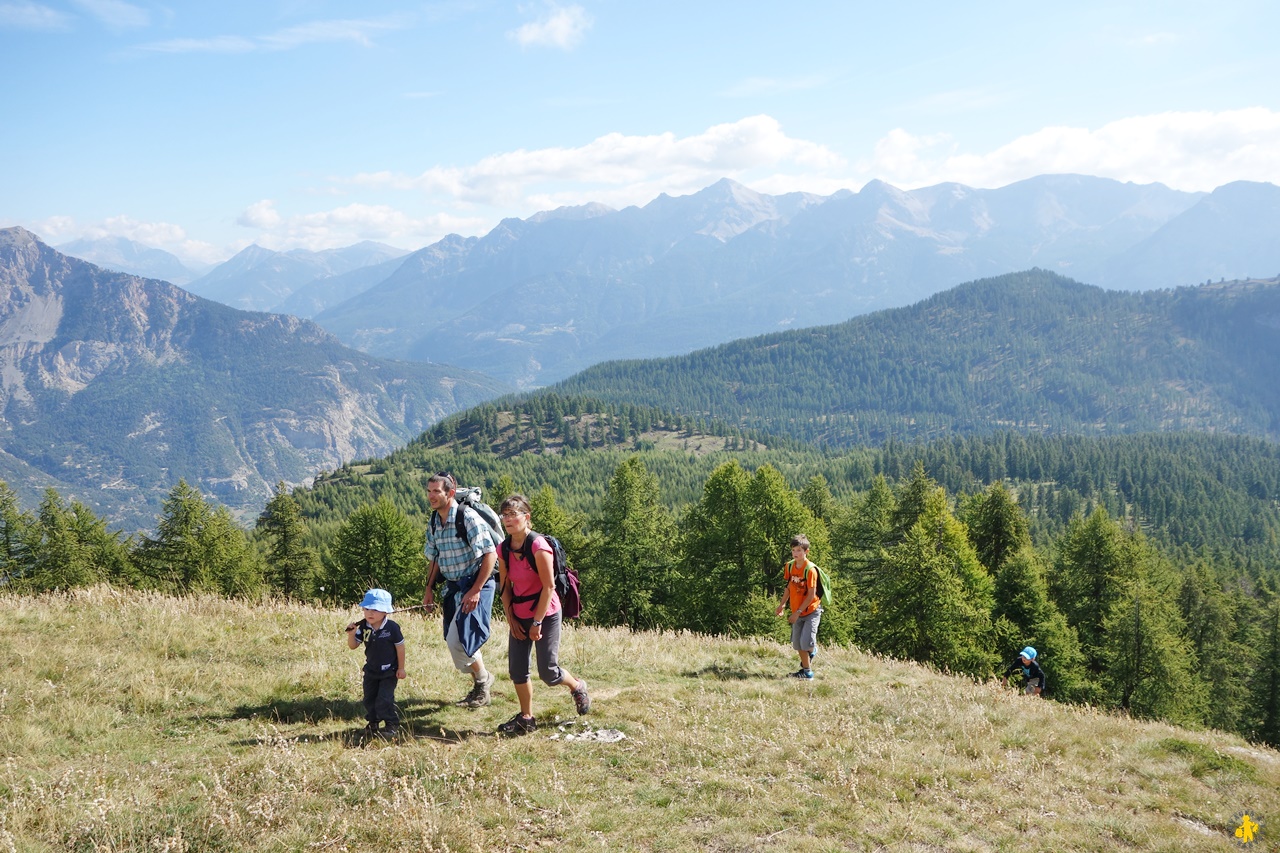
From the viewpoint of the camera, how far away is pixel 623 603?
35812 millimetres

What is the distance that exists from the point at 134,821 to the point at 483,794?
3.11 metres

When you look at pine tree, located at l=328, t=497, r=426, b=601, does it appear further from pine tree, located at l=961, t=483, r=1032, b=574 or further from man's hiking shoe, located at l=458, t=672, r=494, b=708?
man's hiking shoe, located at l=458, t=672, r=494, b=708

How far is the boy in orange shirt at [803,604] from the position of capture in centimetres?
1258

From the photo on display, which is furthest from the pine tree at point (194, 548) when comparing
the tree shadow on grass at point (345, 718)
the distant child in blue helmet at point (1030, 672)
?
the distant child in blue helmet at point (1030, 672)

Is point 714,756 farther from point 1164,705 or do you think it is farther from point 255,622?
point 1164,705

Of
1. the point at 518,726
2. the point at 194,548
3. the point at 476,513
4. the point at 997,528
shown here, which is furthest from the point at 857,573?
the point at 194,548

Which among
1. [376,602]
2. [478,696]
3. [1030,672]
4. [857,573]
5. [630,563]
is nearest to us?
[376,602]

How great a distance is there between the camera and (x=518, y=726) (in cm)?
881

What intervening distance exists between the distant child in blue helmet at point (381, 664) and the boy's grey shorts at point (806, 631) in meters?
7.37

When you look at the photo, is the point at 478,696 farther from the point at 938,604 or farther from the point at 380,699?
the point at 938,604

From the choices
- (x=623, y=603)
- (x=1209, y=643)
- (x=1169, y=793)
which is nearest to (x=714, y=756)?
(x=1169, y=793)

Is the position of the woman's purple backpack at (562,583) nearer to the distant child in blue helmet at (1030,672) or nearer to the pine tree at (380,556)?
the distant child in blue helmet at (1030,672)

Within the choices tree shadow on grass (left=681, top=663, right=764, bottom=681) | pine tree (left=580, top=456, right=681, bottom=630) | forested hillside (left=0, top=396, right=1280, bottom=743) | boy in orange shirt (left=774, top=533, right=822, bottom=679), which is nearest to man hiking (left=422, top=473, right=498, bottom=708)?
tree shadow on grass (left=681, top=663, right=764, bottom=681)

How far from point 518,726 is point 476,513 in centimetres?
286
